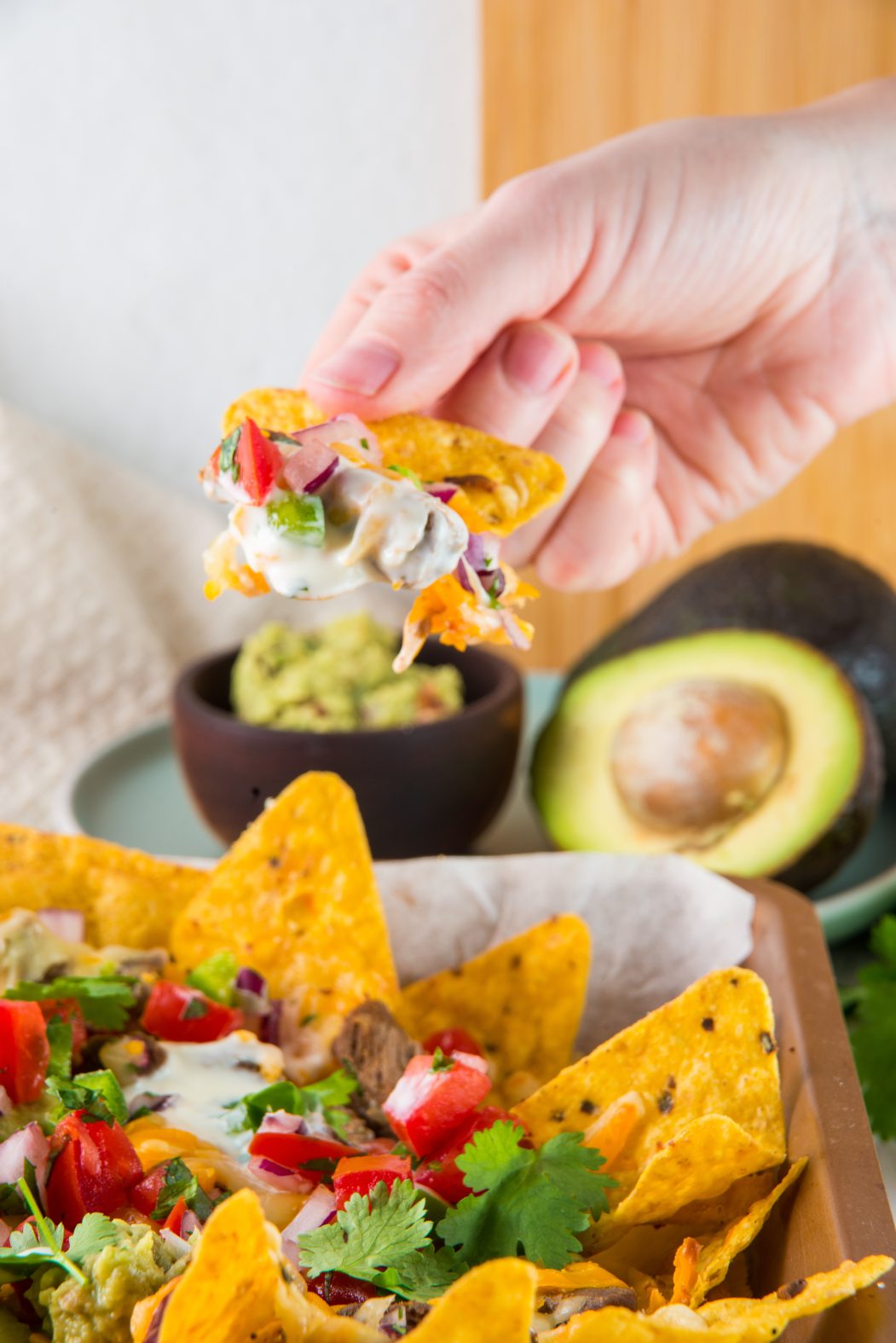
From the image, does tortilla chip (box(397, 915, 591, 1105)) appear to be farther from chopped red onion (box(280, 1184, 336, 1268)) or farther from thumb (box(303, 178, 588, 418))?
thumb (box(303, 178, 588, 418))

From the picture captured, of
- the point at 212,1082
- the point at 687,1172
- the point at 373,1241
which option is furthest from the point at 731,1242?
the point at 212,1082

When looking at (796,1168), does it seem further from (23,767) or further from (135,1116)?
(23,767)

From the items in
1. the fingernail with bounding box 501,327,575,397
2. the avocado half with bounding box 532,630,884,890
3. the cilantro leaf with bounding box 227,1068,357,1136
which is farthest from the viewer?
the avocado half with bounding box 532,630,884,890

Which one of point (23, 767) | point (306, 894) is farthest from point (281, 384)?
point (306, 894)

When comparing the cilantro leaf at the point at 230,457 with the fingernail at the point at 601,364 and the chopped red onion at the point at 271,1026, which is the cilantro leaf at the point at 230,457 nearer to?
the chopped red onion at the point at 271,1026

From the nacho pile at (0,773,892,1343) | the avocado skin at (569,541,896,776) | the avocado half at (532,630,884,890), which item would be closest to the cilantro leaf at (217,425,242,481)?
the nacho pile at (0,773,892,1343)

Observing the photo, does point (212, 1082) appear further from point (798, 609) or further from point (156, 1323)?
point (798, 609)
